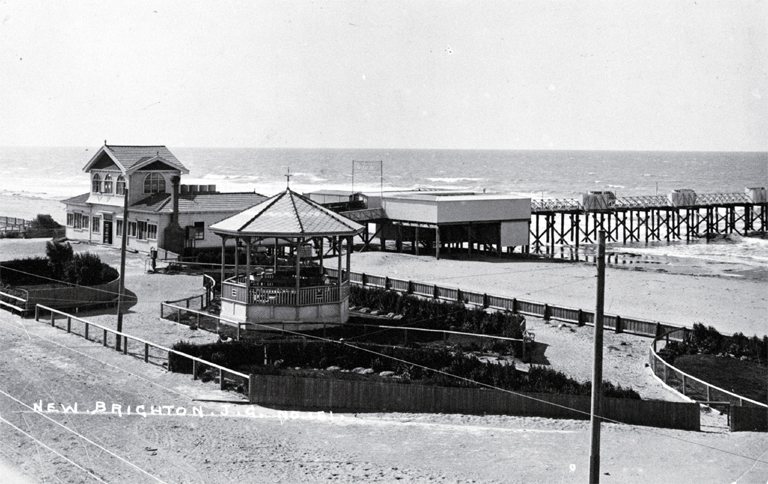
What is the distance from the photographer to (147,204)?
2063 inches

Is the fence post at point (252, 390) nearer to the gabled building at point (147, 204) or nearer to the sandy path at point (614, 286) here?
the sandy path at point (614, 286)

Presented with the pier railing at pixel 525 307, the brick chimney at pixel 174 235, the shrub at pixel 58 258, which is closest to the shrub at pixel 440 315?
the pier railing at pixel 525 307

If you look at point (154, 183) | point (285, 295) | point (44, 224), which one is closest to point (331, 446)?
point (285, 295)

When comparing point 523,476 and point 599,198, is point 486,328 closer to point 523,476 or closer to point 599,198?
point 523,476

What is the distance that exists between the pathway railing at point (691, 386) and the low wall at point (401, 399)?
3812 millimetres

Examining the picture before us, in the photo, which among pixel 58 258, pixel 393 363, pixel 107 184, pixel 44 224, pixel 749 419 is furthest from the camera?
pixel 44 224

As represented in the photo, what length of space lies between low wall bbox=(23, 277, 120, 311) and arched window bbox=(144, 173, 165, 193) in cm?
1863

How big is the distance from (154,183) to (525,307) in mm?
26958

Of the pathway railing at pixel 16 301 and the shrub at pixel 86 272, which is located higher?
the shrub at pixel 86 272

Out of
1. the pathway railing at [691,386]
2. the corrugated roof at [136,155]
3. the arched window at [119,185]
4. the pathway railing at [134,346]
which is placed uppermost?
the corrugated roof at [136,155]

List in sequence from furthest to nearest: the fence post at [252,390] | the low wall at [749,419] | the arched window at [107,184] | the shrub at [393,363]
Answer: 1. the arched window at [107,184]
2. the shrub at [393,363]
3. the fence post at [252,390]
4. the low wall at [749,419]

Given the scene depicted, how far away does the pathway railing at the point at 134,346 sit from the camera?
2350 cm

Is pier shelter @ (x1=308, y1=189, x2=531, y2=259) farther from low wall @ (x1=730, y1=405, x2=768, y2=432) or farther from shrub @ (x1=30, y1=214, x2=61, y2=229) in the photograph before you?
low wall @ (x1=730, y1=405, x2=768, y2=432)

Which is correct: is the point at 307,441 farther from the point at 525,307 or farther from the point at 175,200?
the point at 175,200
